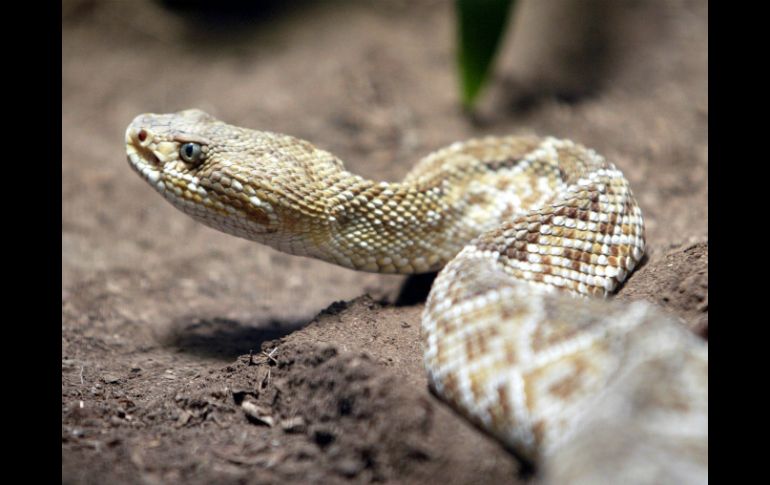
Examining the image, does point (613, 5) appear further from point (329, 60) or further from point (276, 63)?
point (276, 63)

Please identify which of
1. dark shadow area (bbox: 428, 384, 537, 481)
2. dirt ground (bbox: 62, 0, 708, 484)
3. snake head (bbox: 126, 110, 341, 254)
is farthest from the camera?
snake head (bbox: 126, 110, 341, 254)

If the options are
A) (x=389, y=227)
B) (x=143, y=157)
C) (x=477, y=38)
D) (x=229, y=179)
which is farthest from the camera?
(x=477, y=38)

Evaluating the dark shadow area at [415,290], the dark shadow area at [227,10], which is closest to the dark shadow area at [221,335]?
the dark shadow area at [415,290]

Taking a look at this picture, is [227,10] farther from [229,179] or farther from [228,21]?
[229,179]

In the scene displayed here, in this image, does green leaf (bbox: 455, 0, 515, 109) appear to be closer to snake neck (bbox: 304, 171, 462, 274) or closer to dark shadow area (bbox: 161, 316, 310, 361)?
snake neck (bbox: 304, 171, 462, 274)

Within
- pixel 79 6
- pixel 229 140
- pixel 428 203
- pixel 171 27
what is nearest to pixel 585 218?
pixel 428 203

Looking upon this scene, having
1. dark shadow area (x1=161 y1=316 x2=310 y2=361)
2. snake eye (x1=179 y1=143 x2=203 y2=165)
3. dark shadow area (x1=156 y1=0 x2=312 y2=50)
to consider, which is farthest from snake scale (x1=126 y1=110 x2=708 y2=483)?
dark shadow area (x1=156 y1=0 x2=312 y2=50)

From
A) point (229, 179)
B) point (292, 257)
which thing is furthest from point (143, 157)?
point (292, 257)
